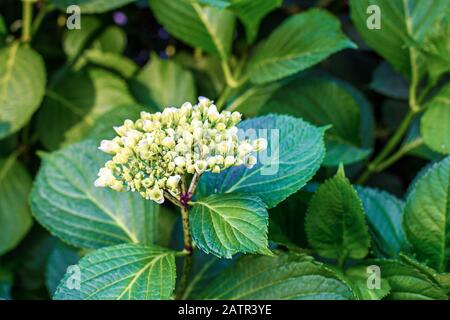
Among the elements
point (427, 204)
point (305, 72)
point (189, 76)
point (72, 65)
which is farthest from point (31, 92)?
point (427, 204)

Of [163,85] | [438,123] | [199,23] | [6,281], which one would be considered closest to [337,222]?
[438,123]

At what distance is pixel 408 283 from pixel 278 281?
0.70 feet

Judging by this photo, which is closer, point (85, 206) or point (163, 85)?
point (85, 206)

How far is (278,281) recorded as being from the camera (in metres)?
1.10

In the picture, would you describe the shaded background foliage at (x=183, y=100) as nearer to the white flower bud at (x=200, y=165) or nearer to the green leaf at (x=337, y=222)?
the green leaf at (x=337, y=222)

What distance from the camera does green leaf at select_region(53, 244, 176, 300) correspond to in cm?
98

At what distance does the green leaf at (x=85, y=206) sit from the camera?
1221mm

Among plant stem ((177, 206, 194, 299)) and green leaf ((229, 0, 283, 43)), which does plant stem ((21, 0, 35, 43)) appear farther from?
plant stem ((177, 206, 194, 299))

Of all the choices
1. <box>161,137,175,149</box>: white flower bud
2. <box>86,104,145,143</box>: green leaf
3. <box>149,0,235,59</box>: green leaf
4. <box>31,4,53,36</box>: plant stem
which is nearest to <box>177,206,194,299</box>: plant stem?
<box>161,137,175,149</box>: white flower bud

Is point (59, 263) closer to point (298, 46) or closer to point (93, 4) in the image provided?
point (93, 4)

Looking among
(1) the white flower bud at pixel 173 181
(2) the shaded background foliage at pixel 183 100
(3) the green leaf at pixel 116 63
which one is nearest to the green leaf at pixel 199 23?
(2) the shaded background foliage at pixel 183 100

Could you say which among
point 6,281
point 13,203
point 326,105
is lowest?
point 6,281

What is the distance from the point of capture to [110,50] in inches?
73.8

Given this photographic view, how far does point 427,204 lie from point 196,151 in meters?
0.41
